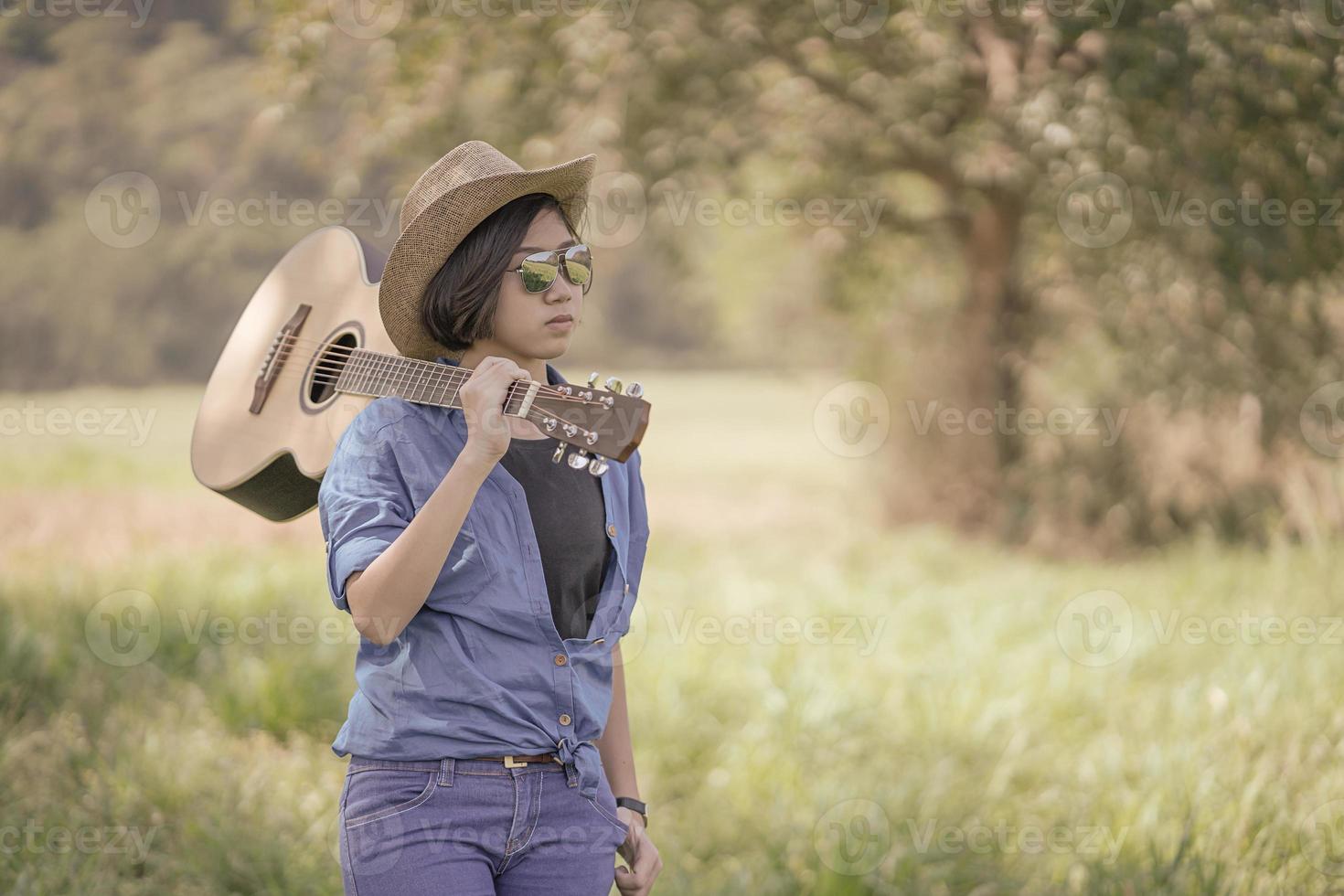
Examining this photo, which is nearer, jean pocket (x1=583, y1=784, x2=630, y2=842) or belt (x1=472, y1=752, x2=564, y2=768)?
belt (x1=472, y1=752, x2=564, y2=768)

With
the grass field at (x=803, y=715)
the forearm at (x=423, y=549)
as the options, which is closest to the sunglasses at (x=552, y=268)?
the forearm at (x=423, y=549)

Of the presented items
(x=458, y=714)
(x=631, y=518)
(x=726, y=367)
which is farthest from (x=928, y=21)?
(x=726, y=367)

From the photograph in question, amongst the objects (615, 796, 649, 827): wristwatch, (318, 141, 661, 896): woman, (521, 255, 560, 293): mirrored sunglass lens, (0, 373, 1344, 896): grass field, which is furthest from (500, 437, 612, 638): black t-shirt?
(0, 373, 1344, 896): grass field

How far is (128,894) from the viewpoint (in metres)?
3.74

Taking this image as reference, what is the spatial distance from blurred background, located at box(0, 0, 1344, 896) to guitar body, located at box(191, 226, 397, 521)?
1724 millimetres

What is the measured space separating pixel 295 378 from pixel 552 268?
2.81 feet

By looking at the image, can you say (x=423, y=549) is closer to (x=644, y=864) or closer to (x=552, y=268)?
(x=552, y=268)

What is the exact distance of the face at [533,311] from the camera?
2.17m

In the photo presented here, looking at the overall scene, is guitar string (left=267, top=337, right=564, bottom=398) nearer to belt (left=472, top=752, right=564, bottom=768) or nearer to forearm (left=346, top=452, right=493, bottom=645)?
forearm (left=346, top=452, right=493, bottom=645)

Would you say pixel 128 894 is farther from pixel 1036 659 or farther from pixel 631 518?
pixel 1036 659

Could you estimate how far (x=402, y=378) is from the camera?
2.19 meters

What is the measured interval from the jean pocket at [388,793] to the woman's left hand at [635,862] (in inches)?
18.3

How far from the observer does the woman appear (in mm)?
1973

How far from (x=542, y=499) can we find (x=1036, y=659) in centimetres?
462
